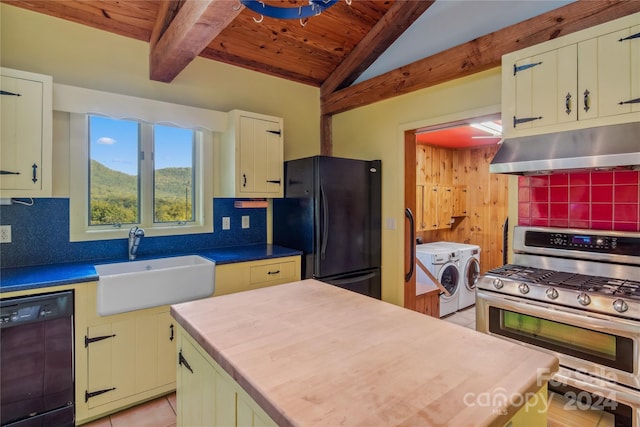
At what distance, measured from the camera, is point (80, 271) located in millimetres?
2119

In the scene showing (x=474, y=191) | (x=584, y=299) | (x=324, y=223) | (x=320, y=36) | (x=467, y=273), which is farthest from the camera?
(x=474, y=191)

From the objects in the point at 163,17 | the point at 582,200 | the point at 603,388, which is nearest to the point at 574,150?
the point at 582,200

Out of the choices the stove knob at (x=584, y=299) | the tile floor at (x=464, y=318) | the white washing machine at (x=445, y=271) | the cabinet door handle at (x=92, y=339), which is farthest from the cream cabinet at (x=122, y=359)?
the tile floor at (x=464, y=318)

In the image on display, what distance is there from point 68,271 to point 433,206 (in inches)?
171

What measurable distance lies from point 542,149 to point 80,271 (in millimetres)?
2898

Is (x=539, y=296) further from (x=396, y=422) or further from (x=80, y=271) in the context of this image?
(x=80, y=271)

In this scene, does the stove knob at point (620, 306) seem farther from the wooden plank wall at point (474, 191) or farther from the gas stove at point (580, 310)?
the wooden plank wall at point (474, 191)

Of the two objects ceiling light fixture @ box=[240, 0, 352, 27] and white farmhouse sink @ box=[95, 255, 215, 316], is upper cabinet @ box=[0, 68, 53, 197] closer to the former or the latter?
white farmhouse sink @ box=[95, 255, 215, 316]

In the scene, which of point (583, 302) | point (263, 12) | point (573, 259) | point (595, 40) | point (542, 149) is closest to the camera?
point (263, 12)

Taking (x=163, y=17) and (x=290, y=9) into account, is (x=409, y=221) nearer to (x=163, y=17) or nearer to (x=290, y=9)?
(x=290, y=9)

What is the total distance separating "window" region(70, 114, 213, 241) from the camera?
2.46 metres

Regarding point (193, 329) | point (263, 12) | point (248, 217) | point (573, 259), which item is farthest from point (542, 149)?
point (248, 217)

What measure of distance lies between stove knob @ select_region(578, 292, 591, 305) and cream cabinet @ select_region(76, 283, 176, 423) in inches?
95.3

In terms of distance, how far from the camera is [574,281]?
1.86 m
